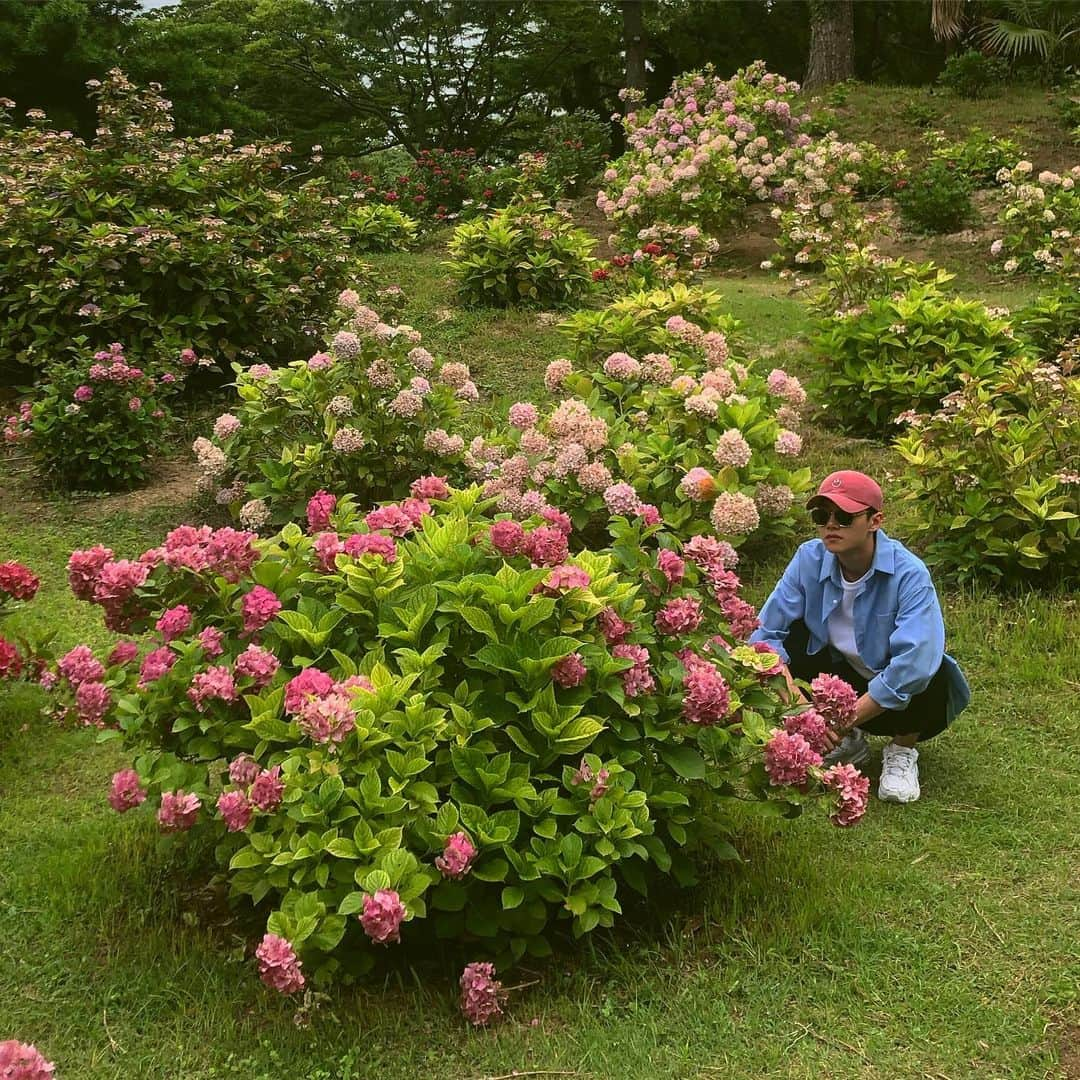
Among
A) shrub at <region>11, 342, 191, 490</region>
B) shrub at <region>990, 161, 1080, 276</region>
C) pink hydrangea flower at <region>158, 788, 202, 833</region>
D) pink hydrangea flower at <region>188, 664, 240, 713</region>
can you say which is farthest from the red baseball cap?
shrub at <region>990, 161, 1080, 276</region>

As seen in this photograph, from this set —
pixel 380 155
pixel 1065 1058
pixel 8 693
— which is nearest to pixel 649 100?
pixel 380 155

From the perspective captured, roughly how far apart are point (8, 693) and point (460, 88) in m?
15.5

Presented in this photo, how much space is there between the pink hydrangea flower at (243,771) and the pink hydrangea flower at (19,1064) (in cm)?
81

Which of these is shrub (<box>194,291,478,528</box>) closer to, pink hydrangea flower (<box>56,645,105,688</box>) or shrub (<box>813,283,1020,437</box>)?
pink hydrangea flower (<box>56,645,105,688</box>)

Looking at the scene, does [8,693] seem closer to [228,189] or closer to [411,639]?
[411,639]

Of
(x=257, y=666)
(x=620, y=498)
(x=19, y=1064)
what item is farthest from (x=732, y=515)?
(x=19, y=1064)

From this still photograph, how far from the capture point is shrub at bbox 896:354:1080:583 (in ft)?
15.0

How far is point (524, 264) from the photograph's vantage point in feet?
28.9

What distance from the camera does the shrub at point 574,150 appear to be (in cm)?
1422

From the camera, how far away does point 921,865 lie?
10.4ft

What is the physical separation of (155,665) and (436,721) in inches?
26.8

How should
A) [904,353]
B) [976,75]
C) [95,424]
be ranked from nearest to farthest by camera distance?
[95,424]
[904,353]
[976,75]

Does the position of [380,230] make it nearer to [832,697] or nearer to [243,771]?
[832,697]

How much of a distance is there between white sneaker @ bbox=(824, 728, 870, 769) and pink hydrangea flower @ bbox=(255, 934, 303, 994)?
2.08 m
